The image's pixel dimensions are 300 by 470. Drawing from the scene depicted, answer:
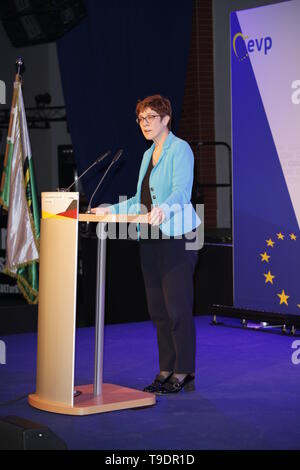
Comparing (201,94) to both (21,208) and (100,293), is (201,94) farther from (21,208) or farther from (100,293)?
(100,293)

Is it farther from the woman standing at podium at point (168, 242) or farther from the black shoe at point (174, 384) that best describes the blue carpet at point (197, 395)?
the woman standing at podium at point (168, 242)

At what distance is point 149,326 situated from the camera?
6.28m

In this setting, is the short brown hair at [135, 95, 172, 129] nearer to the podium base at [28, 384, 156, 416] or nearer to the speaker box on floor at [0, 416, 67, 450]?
the podium base at [28, 384, 156, 416]

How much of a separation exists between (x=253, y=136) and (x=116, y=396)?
262 centimetres

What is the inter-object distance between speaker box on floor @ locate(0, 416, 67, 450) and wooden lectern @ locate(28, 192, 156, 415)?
717 millimetres

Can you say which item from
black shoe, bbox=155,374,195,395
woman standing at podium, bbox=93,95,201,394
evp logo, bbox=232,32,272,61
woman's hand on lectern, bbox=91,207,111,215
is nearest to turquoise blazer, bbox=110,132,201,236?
woman standing at podium, bbox=93,95,201,394

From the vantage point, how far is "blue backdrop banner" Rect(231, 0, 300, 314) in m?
5.57

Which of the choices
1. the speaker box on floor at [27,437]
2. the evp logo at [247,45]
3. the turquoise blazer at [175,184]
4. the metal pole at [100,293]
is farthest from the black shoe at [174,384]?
the evp logo at [247,45]

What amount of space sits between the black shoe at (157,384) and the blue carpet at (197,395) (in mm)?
85

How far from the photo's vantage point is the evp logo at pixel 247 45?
18.7 ft

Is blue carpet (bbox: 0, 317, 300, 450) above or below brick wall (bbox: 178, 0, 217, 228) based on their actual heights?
below

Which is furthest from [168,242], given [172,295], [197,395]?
[197,395]

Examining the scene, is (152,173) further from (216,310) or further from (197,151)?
A: (197,151)
